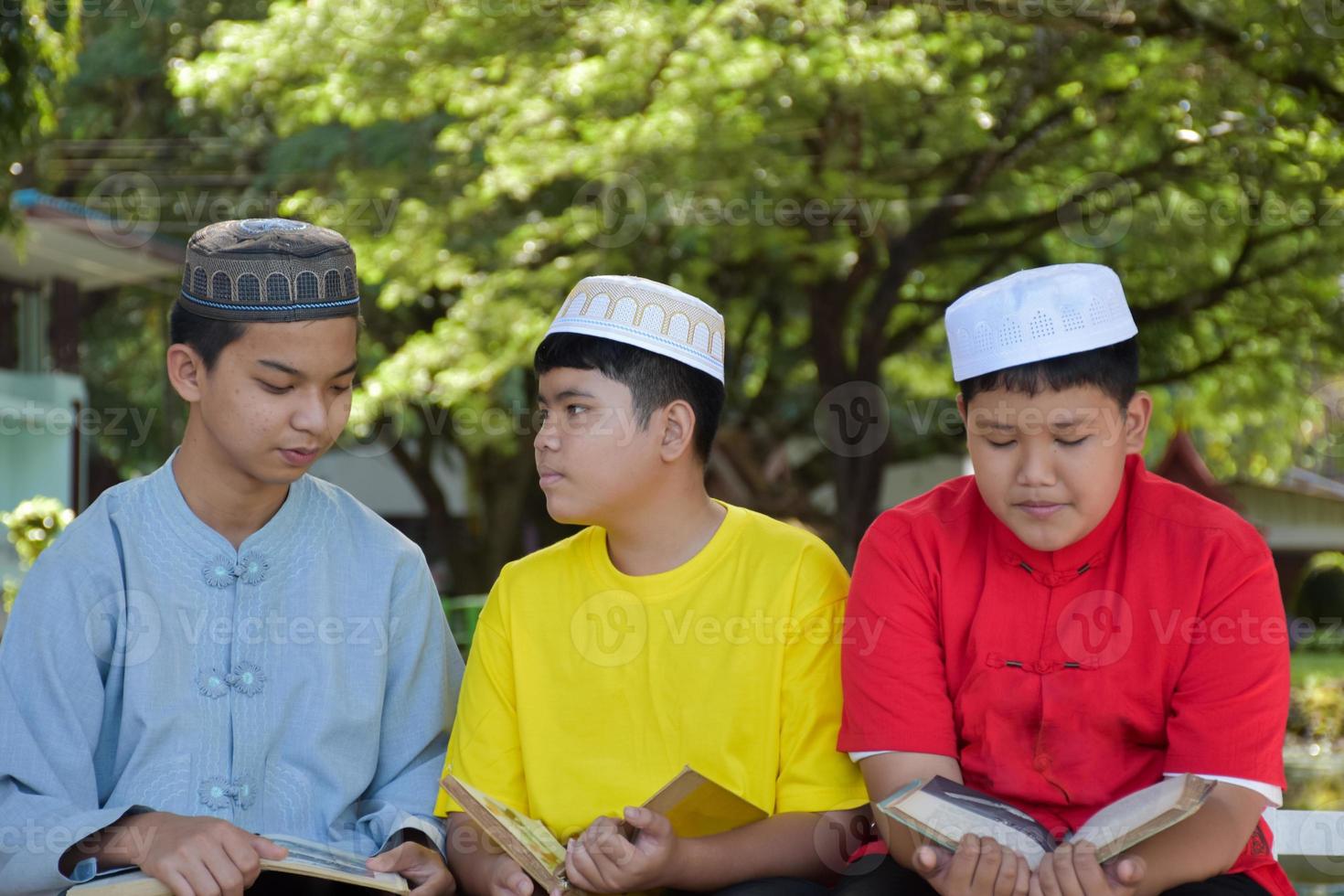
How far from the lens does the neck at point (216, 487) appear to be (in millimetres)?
2861

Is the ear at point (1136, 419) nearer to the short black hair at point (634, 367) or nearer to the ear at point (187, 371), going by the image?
the short black hair at point (634, 367)

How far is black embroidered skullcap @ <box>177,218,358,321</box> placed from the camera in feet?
9.08

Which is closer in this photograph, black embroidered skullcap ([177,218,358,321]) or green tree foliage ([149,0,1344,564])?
black embroidered skullcap ([177,218,358,321])

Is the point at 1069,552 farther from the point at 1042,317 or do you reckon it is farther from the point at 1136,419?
the point at 1042,317

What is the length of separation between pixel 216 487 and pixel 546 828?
3.09ft

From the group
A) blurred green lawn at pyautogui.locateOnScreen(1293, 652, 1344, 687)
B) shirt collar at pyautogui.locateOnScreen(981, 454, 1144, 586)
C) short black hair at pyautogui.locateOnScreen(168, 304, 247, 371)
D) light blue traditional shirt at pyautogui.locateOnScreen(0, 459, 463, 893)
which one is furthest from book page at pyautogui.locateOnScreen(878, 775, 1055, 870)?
blurred green lawn at pyautogui.locateOnScreen(1293, 652, 1344, 687)

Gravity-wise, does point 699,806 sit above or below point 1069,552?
below

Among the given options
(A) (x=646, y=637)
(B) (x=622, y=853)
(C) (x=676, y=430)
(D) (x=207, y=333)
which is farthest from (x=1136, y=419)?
(D) (x=207, y=333)

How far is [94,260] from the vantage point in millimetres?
15695

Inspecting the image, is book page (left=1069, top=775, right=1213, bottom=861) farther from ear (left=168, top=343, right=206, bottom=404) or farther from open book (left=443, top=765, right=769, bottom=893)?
ear (left=168, top=343, right=206, bottom=404)

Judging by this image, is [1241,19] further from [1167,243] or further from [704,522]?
[704,522]

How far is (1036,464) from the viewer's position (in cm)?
262

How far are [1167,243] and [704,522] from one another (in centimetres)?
972

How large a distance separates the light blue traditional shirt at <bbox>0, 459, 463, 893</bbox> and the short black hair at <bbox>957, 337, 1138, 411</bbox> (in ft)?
4.20
